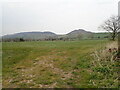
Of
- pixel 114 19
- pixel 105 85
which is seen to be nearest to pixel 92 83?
pixel 105 85

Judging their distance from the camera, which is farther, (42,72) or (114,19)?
(114,19)

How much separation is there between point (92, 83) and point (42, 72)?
4050 millimetres

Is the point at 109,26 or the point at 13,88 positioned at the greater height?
the point at 109,26

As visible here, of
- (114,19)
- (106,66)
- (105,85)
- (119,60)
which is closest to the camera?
(105,85)

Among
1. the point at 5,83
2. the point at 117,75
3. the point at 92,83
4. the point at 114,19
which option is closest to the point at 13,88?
the point at 5,83

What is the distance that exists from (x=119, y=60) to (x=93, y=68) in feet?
7.46

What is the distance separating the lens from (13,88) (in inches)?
358

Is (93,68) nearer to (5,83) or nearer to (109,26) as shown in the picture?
(5,83)

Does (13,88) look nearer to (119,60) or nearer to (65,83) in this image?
(65,83)

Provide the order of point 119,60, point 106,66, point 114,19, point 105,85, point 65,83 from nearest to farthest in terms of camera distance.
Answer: point 105,85 < point 65,83 < point 106,66 < point 119,60 < point 114,19

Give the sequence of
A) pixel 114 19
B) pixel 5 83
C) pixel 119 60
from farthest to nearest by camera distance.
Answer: pixel 114 19, pixel 119 60, pixel 5 83

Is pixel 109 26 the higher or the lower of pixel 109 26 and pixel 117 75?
the higher

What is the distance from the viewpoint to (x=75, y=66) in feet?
42.1

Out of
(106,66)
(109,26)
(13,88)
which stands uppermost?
(109,26)
